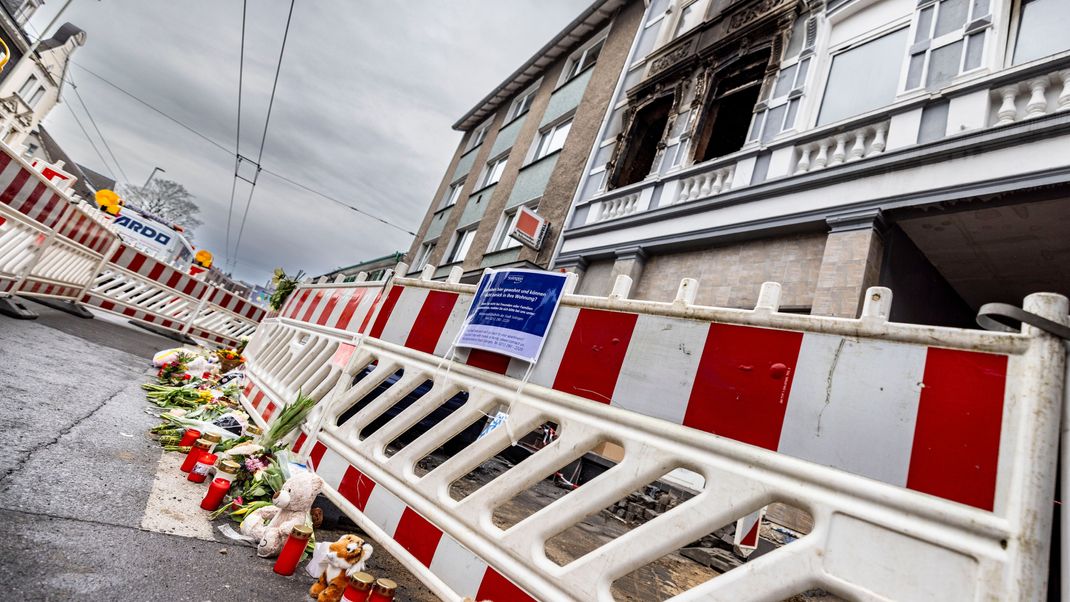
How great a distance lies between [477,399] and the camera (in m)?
2.41

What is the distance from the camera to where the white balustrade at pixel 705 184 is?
6.52 meters

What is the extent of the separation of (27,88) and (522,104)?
39988 millimetres

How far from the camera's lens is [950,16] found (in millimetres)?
5188

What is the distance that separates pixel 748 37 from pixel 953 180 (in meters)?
4.86

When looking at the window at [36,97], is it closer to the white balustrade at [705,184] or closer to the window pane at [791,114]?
the white balustrade at [705,184]

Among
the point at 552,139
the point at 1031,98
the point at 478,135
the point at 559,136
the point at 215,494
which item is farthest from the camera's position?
the point at 478,135

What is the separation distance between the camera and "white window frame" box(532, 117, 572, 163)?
12250 mm

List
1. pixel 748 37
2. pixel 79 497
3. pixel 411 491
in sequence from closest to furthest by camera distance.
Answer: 1. pixel 79 497
2. pixel 411 491
3. pixel 748 37

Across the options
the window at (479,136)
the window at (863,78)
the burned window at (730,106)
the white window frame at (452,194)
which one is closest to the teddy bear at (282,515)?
the window at (863,78)

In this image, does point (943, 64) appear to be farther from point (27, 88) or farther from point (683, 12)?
point (27, 88)

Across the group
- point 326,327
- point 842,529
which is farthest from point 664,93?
point 842,529

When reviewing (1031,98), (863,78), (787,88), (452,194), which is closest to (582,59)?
(452,194)

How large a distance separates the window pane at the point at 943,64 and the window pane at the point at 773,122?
1634 mm

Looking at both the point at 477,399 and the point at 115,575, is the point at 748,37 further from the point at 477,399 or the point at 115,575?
the point at 115,575
